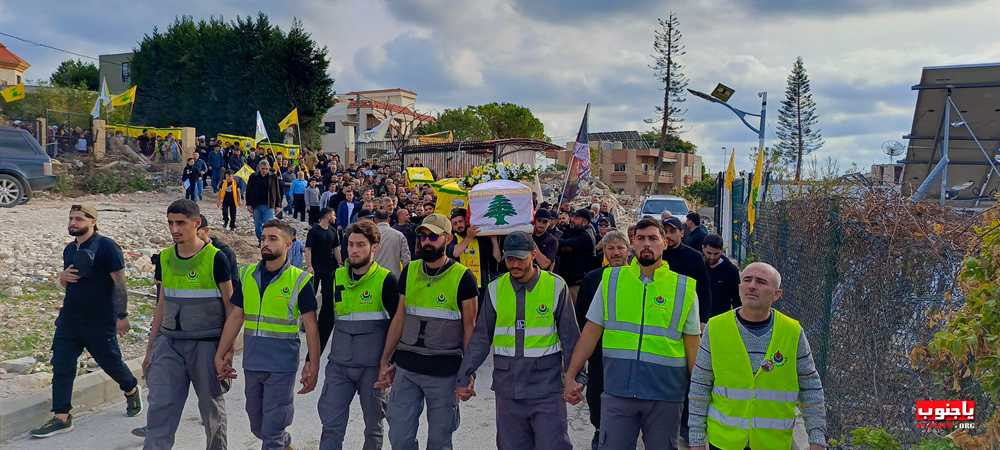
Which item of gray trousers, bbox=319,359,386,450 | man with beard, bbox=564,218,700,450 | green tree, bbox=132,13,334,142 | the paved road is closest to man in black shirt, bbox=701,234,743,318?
the paved road

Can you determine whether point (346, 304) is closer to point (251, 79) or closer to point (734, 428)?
point (734, 428)

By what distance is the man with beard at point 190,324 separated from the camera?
5.07 m

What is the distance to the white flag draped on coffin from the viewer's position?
7.77 metres

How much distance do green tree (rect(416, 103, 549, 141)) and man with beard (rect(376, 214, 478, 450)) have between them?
58462 mm

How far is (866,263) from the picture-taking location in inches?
193

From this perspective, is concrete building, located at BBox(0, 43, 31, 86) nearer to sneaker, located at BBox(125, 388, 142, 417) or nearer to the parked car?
the parked car

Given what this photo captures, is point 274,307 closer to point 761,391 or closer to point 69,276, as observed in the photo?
point 69,276

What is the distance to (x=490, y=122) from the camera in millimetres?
66062

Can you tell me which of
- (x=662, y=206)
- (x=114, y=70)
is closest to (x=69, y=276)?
(x=662, y=206)

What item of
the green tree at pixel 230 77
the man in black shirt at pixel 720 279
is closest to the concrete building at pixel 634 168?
the green tree at pixel 230 77

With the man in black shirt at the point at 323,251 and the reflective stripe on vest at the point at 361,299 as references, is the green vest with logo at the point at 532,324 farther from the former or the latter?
the man in black shirt at the point at 323,251

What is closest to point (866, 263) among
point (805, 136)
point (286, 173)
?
point (286, 173)

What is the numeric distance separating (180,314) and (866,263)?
4.71m

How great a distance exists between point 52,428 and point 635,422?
460 cm
